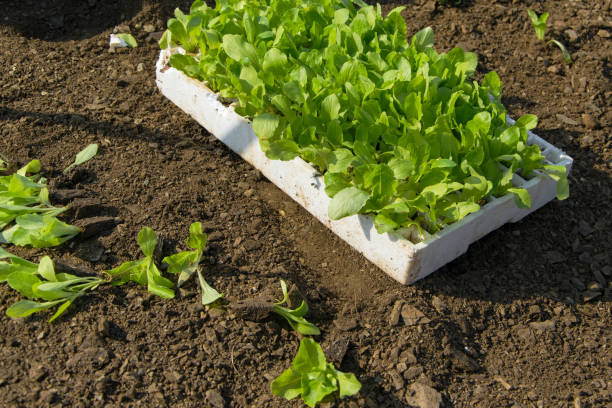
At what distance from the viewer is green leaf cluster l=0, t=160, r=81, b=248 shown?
2734 millimetres

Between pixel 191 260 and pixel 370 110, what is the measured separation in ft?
3.34

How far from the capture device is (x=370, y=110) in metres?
2.85

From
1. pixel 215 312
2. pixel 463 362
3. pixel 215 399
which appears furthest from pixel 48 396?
pixel 463 362

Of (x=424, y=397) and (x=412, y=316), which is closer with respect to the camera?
(x=424, y=397)

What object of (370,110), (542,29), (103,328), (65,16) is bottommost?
(65,16)

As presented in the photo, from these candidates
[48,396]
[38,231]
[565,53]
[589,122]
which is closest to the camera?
[48,396]

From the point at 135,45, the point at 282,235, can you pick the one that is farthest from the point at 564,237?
the point at 135,45

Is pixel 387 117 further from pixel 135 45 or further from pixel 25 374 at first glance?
pixel 135 45

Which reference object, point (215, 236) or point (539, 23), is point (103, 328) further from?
point (539, 23)

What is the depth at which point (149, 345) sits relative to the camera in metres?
2.51

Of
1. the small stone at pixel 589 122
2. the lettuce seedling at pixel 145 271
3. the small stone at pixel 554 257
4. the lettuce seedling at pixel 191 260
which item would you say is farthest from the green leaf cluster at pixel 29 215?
the small stone at pixel 589 122

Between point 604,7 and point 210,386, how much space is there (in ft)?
12.4

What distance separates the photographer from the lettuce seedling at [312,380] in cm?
228

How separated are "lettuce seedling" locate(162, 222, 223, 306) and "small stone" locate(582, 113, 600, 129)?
7.80ft
